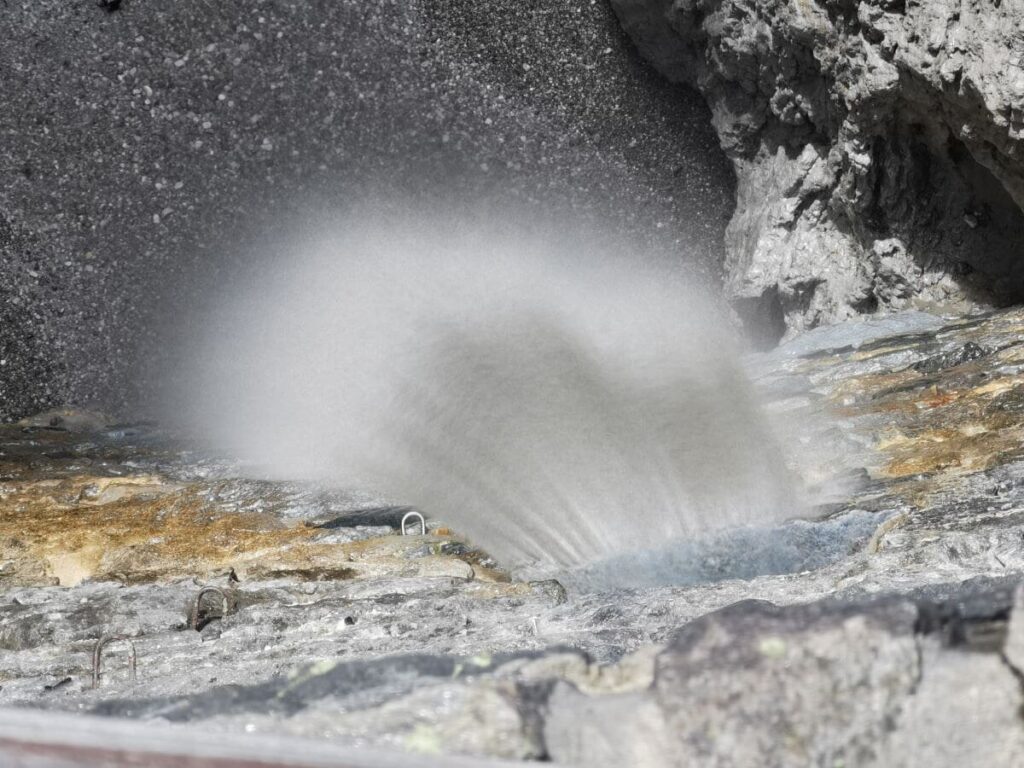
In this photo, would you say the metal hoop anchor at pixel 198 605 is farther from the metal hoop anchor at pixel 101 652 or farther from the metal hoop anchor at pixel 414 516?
the metal hoop anchor at pixel 414 516

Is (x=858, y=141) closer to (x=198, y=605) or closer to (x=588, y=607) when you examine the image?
(x=588, y=607)

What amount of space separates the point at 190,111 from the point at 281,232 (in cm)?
87

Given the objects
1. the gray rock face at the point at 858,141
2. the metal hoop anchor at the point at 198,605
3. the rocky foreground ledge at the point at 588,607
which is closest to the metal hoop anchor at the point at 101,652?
the rocky foreground ledge at the point at 588,607

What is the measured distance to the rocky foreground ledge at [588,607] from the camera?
0.91 m

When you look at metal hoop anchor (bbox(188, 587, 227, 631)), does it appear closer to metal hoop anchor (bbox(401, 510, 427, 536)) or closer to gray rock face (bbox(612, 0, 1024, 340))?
metal hoop anchor (bbox(401, 510, 427, 536))

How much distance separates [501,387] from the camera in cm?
451

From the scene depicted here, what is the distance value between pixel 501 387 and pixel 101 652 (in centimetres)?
223

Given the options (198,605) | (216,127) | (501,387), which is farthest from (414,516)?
(216,127)

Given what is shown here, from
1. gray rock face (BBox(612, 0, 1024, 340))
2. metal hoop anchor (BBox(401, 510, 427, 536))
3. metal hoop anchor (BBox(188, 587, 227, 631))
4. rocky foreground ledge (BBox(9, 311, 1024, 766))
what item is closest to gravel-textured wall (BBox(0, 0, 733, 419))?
gray rock face (BBox(612, 0, 1024, 340))

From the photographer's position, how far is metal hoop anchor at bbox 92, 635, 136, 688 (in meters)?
2.48

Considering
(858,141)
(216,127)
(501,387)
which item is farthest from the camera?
(216,127)

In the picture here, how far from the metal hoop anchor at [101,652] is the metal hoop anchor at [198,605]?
0.49 feet

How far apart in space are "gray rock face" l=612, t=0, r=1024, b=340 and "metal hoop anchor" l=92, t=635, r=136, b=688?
348cm

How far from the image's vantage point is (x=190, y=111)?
252 inches
